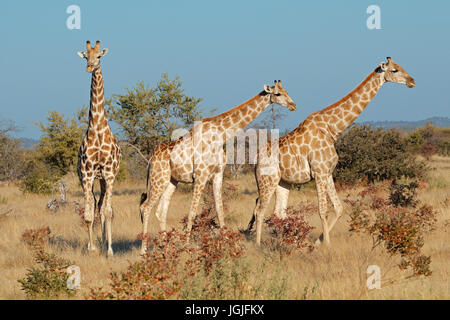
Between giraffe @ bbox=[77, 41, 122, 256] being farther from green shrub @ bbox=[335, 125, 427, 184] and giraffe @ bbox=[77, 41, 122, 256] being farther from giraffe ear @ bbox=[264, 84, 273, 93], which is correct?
green shrub @ bbox=[335, 125, 427, 184]

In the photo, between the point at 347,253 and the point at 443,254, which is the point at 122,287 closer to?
the point at 347,253

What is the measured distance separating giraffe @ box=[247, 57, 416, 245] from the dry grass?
0.88 metres

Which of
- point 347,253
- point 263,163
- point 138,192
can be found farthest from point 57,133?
point 347,253

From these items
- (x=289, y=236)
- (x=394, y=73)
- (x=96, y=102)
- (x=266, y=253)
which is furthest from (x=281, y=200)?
(x=96, y=102)

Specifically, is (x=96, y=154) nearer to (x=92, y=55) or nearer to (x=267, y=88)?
(x=92, y=55)

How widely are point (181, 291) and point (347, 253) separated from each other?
11.9 ft

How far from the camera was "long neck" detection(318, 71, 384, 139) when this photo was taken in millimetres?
10047

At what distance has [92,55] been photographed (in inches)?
372

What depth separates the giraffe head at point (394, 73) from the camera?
974cm

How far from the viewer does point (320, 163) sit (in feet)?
32.0

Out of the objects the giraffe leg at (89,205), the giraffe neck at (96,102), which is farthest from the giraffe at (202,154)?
the giraffe neck at (96,102)

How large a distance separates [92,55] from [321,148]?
14.0ft

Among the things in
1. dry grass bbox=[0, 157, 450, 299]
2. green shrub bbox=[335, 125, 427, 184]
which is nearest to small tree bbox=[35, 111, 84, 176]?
dry grass bbox=[0, 157, 450, 299]
